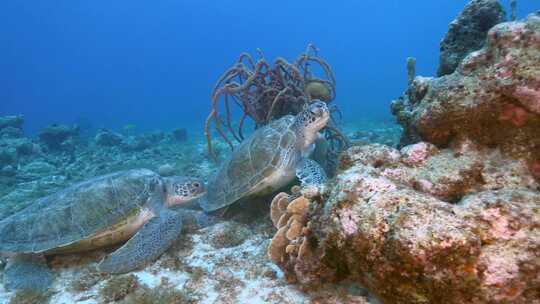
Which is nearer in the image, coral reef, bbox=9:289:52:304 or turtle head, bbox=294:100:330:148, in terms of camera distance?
coral reef, bbox=9:289:52:304

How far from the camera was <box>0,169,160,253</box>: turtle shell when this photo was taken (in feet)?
13.0

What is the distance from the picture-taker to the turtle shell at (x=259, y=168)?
4766mm

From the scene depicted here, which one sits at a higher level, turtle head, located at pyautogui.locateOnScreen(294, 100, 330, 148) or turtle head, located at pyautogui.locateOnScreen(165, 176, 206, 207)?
turtle head, located at pyautogui.locateOnScreen(294, 100, 330, 148)

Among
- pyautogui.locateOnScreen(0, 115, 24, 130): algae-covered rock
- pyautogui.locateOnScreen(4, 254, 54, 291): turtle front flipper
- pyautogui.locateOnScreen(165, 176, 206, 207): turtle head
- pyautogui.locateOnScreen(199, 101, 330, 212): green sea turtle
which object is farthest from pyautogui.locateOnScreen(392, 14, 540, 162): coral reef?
pyautogui.locateOnScreen(0, 115, 24, 130): algae-covered rock

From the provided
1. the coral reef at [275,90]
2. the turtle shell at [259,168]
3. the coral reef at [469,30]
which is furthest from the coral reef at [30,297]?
the coral reef at [469,30]

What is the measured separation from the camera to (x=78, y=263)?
414 cm

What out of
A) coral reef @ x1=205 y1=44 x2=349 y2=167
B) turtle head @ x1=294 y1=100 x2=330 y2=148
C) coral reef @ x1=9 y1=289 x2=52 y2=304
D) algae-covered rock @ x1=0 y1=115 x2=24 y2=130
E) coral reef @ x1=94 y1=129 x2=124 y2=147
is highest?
coral reef @ x1=205 y1=44 x2=349 y2=167

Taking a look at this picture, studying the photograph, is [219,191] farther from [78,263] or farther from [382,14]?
[382,14]

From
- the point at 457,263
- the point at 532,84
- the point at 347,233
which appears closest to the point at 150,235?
the point at 347,233

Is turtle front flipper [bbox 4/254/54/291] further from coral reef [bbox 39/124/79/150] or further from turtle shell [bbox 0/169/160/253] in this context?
coral reef [bbox 39/124/79/150]

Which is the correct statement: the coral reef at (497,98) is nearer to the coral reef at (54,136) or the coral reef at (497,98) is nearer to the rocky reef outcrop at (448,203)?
the rocky reef outcrop at (448,203)

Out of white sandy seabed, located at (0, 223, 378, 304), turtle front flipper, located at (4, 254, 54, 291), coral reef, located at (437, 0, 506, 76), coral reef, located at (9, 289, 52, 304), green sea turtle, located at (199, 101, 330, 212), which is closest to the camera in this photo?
white sandy seabed, located at (0, 223, 378, 304)

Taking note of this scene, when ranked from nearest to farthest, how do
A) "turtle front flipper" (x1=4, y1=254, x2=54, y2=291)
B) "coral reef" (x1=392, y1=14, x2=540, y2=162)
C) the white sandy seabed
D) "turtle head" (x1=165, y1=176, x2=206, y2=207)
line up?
"coral reef" (x1=392, y1=14, x2=540, y2=162) → the white sandy seabed → "turtle front flipper" (x1=4, y1=254, x2=54, y2=291) → "turtle head" (x1=165, y1=176, x2=206, y2=207)

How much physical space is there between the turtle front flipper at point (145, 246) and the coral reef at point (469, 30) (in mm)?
5293
